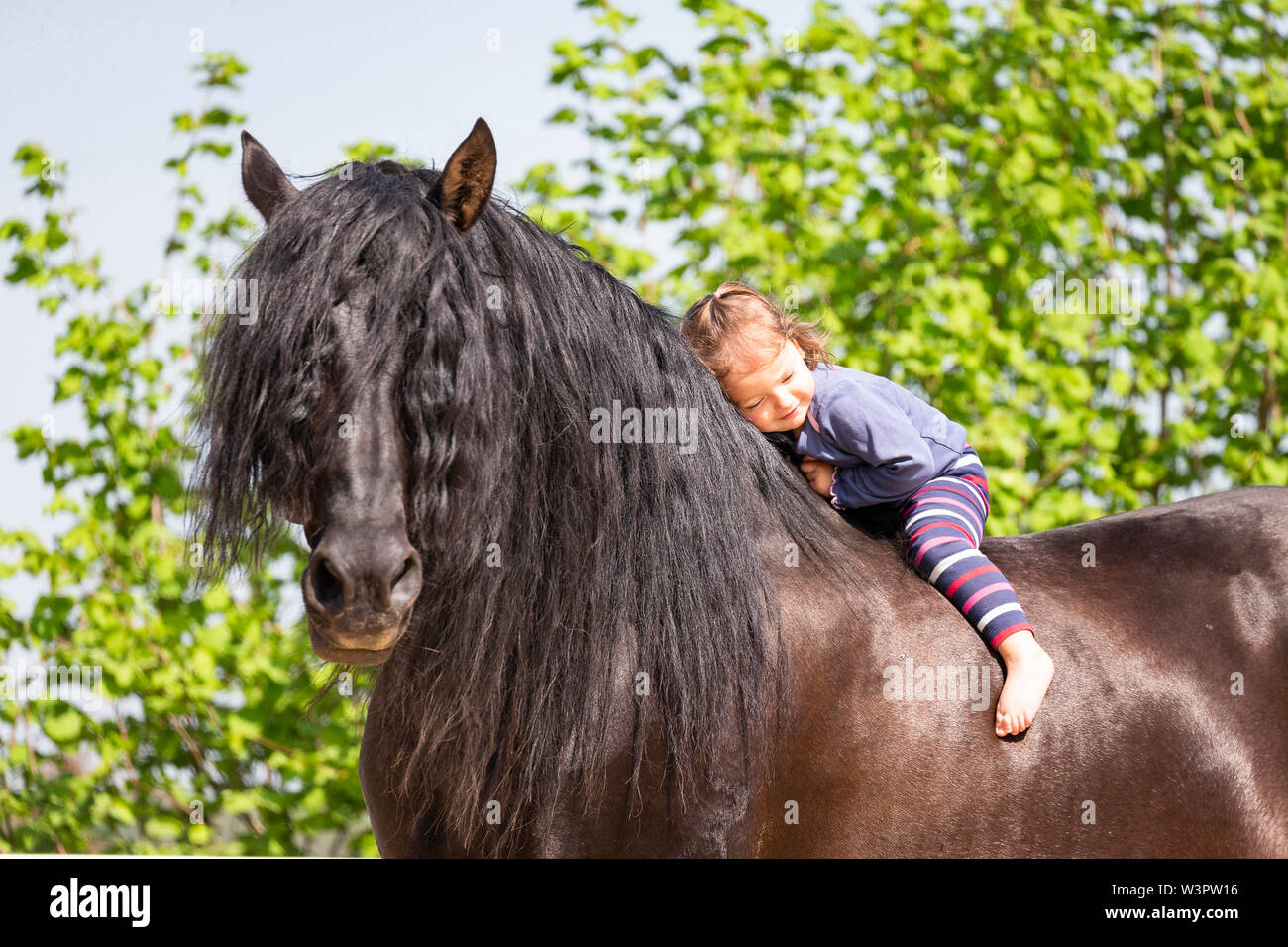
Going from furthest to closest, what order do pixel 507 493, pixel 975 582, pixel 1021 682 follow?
1. pixel 975 582
2. pixel 1021 682
3. pixel 507 493

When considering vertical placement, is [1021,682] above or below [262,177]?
below

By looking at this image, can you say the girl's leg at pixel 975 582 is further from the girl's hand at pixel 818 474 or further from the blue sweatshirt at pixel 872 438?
the girl's hand at pixel 818 474

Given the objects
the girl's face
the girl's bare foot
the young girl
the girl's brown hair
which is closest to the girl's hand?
the young girl

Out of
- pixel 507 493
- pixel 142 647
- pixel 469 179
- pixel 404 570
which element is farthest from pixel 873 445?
pixel 142 647

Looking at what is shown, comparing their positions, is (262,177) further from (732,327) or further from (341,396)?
(732,327)

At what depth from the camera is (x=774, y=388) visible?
2348 millimetres

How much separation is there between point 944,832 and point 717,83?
3.63m

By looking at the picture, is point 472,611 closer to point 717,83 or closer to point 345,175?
point 345,175

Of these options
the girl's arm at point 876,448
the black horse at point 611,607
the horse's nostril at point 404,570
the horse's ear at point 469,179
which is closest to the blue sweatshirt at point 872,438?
the girl's arm at point 876,448

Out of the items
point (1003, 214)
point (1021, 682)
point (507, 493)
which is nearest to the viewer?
point (507, 493)

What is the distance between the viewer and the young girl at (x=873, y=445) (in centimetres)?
219

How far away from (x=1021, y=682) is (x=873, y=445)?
0.56 m

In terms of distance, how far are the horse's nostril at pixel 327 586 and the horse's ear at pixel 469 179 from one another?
66 centimetres

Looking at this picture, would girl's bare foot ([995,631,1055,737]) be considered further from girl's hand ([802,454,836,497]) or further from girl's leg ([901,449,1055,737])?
girl's hand ([802,454,836,497])
